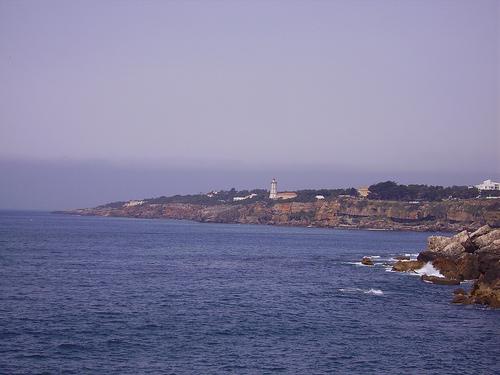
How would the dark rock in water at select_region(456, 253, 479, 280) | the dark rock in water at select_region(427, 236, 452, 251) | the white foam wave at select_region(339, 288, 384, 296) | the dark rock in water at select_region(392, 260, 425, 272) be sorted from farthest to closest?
the dark rock in water at select_region(427, 236, 452, 251) → the dark rock in water at select_region(392, 260, 425, 272) → the dark rock in water at select_region(456, 253, 479, 280) → the white foam wave at select_region(339, 288, 384, 296)

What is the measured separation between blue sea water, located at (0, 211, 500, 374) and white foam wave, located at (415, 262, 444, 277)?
3065 mm

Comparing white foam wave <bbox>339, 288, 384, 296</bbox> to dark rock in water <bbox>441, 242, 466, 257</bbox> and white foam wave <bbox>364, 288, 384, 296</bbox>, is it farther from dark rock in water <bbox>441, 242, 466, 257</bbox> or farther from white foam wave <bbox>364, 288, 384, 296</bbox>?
dark rock in water <bbox>441, 242, 466, 257</bbox>

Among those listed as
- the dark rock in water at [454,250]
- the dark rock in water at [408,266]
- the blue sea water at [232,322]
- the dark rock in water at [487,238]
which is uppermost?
the dark rock in water at [487,238]

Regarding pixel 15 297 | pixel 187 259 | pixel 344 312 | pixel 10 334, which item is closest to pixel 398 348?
pixel 344 312

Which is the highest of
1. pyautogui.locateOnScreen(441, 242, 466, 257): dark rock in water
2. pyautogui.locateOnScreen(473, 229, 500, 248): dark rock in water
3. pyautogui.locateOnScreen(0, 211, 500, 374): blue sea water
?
pyautogui.locateOnScreen(473, 229, 500, 248): dark rock in water

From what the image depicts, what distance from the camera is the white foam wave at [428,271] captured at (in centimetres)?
7075

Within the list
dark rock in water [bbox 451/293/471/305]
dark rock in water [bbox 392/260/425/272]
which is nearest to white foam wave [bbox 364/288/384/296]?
dark rock in water [bbox 451/293/471/305]

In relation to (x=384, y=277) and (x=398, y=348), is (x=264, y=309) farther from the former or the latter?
(x=384, y=277)

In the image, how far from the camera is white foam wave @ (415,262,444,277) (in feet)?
232

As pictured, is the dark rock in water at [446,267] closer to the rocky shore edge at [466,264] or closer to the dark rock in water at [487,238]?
the rocky shore edge at [466,264]

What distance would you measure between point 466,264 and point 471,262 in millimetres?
537

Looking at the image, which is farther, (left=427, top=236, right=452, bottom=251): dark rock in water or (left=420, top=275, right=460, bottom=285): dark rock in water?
(left=427, top=236, right=452, bottom=251): dark rock in water

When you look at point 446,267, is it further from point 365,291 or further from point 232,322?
point 232,322

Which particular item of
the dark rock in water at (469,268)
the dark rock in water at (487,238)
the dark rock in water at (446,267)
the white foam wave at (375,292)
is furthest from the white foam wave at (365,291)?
the dark rock in water at (487,238)
